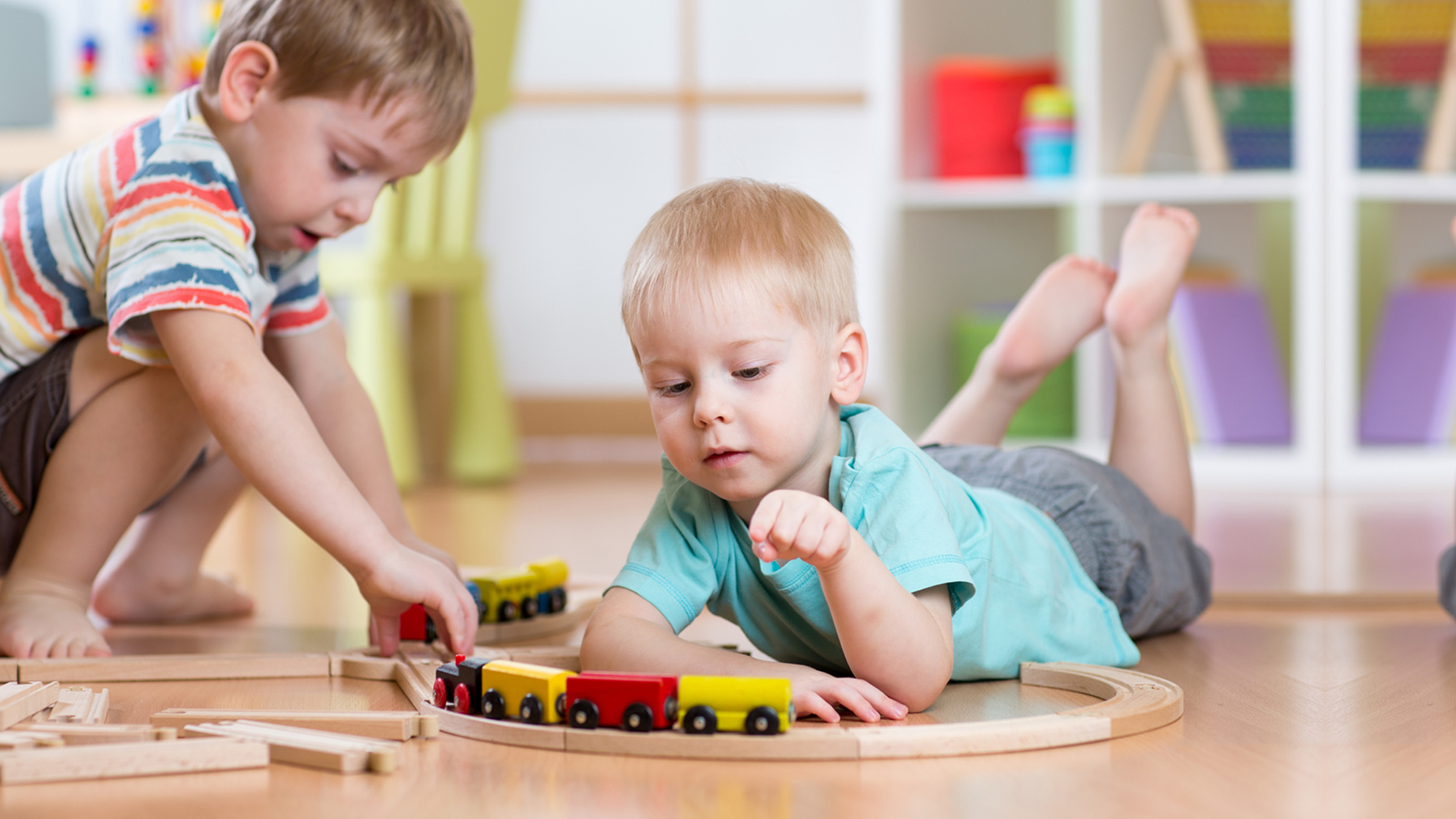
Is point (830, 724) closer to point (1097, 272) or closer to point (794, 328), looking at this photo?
point (794, 328)

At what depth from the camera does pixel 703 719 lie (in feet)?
2.24

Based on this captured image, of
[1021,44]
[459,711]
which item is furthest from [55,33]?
[459,711]

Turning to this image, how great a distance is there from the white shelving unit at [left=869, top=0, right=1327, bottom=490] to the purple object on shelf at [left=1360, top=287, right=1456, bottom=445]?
0.13 meters

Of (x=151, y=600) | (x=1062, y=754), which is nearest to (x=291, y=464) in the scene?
(x=151, y=600)

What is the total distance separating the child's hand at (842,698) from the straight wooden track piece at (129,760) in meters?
0.26

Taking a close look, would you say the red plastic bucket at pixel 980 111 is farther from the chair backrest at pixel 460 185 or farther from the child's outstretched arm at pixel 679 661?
the child's outstretched arm at pixel 679 661

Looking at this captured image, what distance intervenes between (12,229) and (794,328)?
60cm

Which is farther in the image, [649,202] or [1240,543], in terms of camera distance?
[649,202]

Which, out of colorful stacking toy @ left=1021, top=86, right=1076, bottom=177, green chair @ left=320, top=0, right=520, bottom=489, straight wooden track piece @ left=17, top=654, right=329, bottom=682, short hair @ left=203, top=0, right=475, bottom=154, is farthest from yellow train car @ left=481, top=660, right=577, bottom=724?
colorful stacking toy @ left=1021, top=86, right=1076, bottom=177

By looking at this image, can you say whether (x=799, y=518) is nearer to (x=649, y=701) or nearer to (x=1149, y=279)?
(x=649, y=701)

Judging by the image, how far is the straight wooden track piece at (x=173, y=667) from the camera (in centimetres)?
87

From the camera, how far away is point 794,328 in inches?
30.4

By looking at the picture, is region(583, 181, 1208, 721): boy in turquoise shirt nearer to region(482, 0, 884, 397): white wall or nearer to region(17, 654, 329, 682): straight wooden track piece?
region(17, 654, 329, 682): straight wooden track piece

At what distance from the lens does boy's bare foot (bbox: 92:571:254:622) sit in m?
1.12
